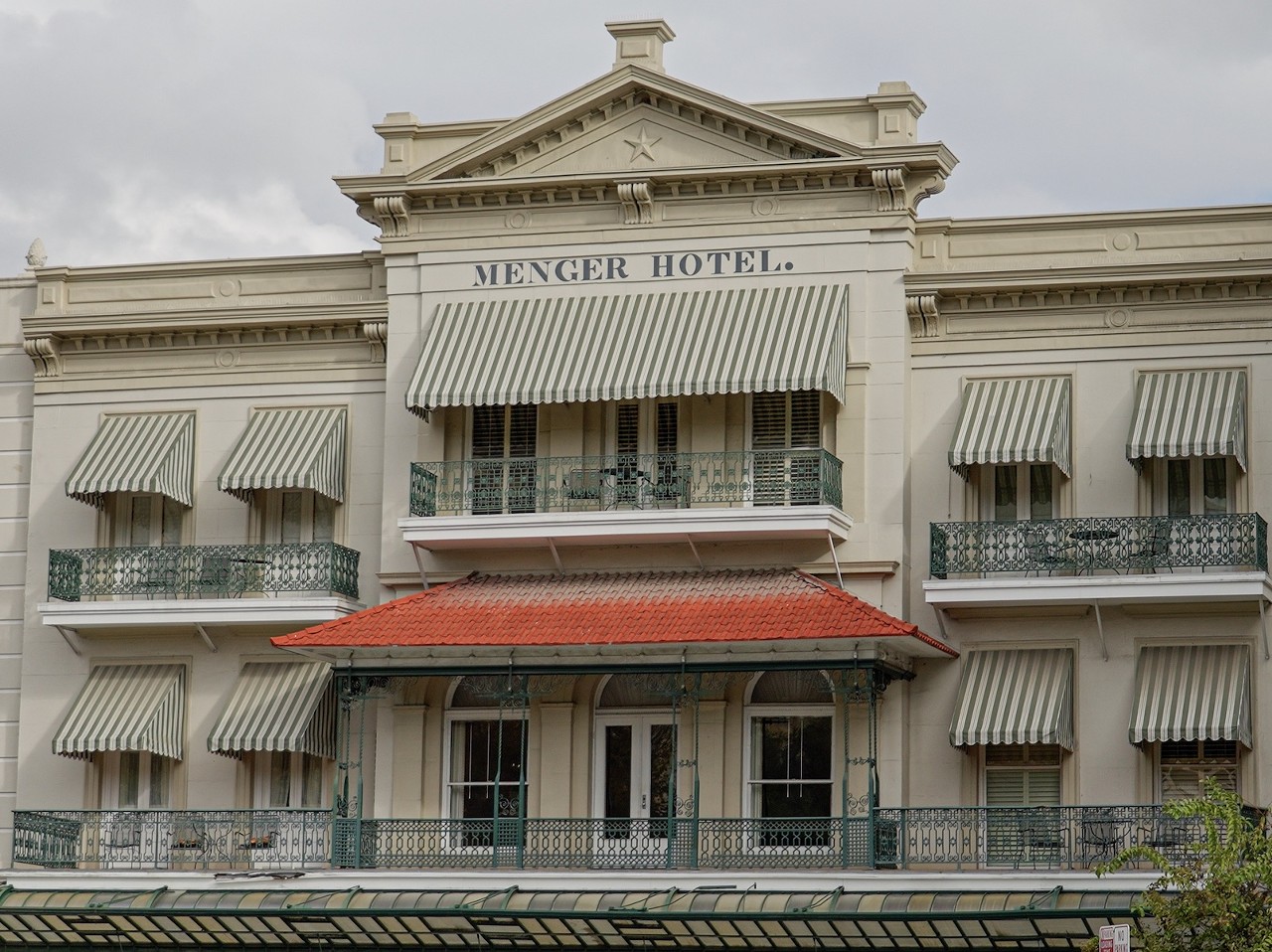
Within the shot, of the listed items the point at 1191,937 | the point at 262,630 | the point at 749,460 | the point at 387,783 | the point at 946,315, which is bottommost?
the point at 1191,937

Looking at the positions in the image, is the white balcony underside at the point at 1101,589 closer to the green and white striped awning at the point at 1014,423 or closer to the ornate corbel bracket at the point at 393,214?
the green and white striped awning at the point at 1014,423

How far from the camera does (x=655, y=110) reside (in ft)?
110

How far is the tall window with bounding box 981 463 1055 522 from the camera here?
105ft

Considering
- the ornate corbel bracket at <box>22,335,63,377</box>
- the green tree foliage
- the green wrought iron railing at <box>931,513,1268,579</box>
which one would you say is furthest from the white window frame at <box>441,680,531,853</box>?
the green tree foliage

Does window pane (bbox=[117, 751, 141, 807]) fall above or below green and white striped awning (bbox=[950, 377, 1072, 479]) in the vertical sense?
below

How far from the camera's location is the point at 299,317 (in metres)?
34.4

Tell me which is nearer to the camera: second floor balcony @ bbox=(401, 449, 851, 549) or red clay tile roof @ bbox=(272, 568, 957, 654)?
red clay tile roof @ bbox=(272, 568, 957, 654)

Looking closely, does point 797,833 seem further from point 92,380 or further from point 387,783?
point 92,380

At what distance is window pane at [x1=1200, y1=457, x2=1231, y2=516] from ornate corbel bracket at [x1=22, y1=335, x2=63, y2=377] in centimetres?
1647

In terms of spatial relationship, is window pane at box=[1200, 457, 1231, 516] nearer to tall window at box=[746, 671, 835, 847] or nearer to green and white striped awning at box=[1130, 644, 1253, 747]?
green and white striped awning at box=[1130, 644, 1253, 747]

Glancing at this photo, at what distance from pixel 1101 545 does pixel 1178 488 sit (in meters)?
1.43

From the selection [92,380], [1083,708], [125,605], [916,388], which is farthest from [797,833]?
[92,380]

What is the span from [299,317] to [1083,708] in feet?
40.1

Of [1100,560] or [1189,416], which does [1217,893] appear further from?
[1189,416]
